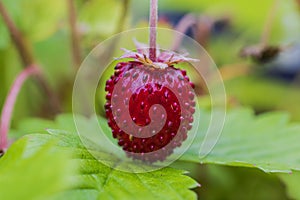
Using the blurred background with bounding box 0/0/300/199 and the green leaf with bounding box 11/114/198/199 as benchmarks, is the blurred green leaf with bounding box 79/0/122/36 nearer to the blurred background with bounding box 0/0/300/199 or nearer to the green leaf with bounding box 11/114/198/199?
the blurred background with bounding box 0/0/300/199

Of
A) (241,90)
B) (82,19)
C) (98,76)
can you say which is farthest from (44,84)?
(241,90)

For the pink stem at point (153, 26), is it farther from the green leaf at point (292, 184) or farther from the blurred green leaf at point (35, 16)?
the blurred green leaf at point (35, 16)

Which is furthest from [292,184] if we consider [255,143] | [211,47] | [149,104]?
[211,47]

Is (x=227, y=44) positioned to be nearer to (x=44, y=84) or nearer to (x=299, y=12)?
(x=299, y=12)

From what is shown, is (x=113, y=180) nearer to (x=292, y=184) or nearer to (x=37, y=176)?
(x=37, y=176)

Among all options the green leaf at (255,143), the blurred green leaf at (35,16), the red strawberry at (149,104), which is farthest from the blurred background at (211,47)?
the red strawberry at (149,104)
